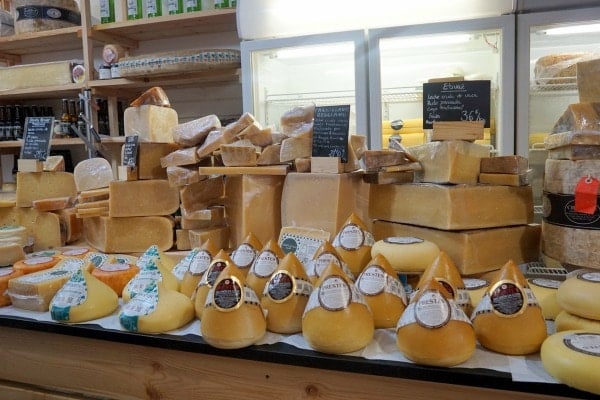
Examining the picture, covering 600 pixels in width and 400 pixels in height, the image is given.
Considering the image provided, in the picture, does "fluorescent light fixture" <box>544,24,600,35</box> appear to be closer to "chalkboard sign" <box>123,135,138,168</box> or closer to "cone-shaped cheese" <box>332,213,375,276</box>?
"cone-shaped cheese" <box>332,213,375,276</box>

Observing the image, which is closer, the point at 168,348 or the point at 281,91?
the point at 168,348

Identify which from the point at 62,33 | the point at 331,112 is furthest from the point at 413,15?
the point at 62,33

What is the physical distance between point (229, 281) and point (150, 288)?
0.24 meters

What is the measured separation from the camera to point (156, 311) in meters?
1.06

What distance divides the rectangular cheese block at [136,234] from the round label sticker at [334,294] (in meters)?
0.93

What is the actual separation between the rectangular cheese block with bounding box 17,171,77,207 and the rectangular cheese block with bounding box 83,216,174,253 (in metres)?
0.29

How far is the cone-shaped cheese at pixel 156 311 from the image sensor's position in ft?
3.44

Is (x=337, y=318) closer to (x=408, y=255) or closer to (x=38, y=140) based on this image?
(x=408, y=255)

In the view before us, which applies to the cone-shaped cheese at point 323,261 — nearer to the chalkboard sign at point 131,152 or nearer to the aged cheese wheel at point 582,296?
the aged cheese wheel at point 582,296

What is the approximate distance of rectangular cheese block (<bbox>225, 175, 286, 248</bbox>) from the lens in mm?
1530

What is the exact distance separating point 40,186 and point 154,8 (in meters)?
1.91

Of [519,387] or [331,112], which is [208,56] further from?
[519,387]

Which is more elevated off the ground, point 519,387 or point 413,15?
point 413,15

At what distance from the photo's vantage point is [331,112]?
4.68 ft
